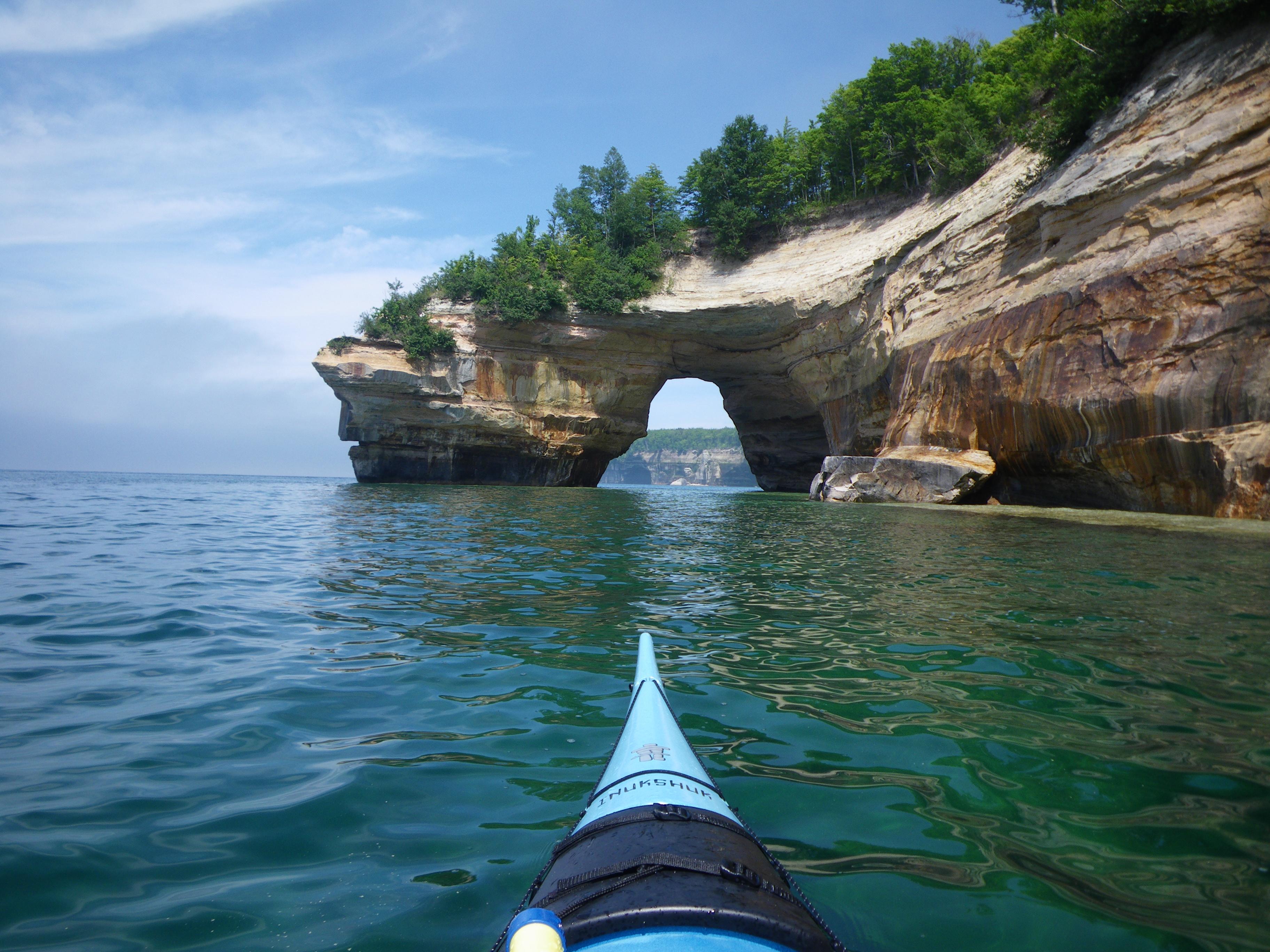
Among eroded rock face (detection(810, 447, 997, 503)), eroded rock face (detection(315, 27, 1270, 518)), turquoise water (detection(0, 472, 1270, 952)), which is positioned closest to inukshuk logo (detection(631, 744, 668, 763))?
turquoise water (detection(0, 472, 1270, 952))

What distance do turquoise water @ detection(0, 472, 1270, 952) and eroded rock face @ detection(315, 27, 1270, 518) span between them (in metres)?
5.60

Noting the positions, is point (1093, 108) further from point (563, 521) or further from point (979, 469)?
point (563, 521)

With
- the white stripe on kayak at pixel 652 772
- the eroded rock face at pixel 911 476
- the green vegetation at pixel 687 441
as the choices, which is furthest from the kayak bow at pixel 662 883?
the green vegetation at pixel 687 441

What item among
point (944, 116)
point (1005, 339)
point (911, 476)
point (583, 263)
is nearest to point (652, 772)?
point (1005, 339)

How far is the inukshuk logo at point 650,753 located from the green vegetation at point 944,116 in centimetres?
1645

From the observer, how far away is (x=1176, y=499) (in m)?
11.8

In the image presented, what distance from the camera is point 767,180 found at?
30.0 meters

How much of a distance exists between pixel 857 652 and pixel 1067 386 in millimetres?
12040

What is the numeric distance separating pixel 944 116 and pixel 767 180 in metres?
8.93

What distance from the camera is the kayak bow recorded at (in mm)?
1468

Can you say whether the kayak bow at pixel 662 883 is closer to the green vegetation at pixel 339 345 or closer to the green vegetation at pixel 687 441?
the green vegetation at pixel 339 345

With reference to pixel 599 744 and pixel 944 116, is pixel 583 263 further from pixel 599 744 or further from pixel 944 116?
pixel 599 744

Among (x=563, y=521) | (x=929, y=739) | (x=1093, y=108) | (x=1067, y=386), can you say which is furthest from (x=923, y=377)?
(x=929, y=739)

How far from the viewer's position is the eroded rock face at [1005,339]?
36.5 feet
